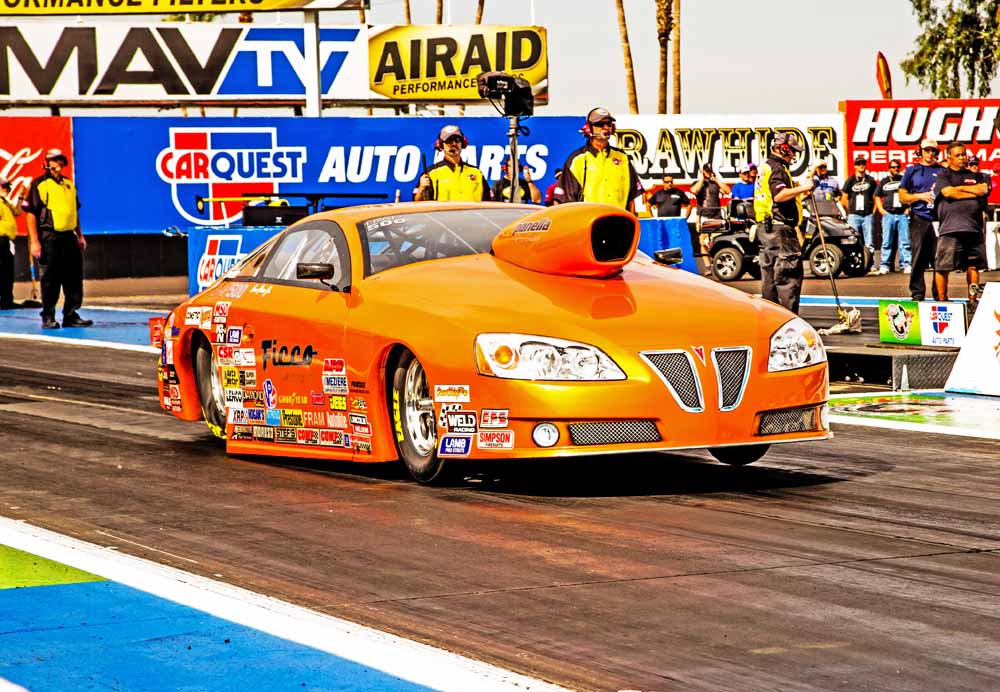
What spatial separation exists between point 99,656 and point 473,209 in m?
4.72

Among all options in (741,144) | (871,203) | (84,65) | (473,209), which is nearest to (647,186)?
(741,144)

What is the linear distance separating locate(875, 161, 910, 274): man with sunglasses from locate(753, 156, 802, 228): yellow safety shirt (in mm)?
12942

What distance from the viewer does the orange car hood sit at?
8.00m

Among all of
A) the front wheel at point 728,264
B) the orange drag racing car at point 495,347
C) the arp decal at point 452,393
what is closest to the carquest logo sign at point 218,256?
the front wheel at point 728,264

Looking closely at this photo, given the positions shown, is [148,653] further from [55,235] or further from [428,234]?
[55,235]

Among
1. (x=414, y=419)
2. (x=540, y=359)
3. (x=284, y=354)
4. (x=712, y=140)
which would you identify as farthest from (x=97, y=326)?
(x=712, y=140)

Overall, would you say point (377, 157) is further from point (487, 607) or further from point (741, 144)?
point (487, 607)

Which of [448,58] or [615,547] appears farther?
[448,58]

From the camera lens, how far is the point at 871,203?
1242 inches

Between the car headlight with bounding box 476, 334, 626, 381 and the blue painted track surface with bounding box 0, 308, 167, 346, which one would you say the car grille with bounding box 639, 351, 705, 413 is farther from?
the blue painted track surface with bounding box 0, 308, 167, 346

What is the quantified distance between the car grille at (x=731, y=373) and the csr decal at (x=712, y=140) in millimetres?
32745

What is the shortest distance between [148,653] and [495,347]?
9.83 feet

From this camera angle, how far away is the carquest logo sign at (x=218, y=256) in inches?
809

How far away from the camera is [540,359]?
789 centimetres
